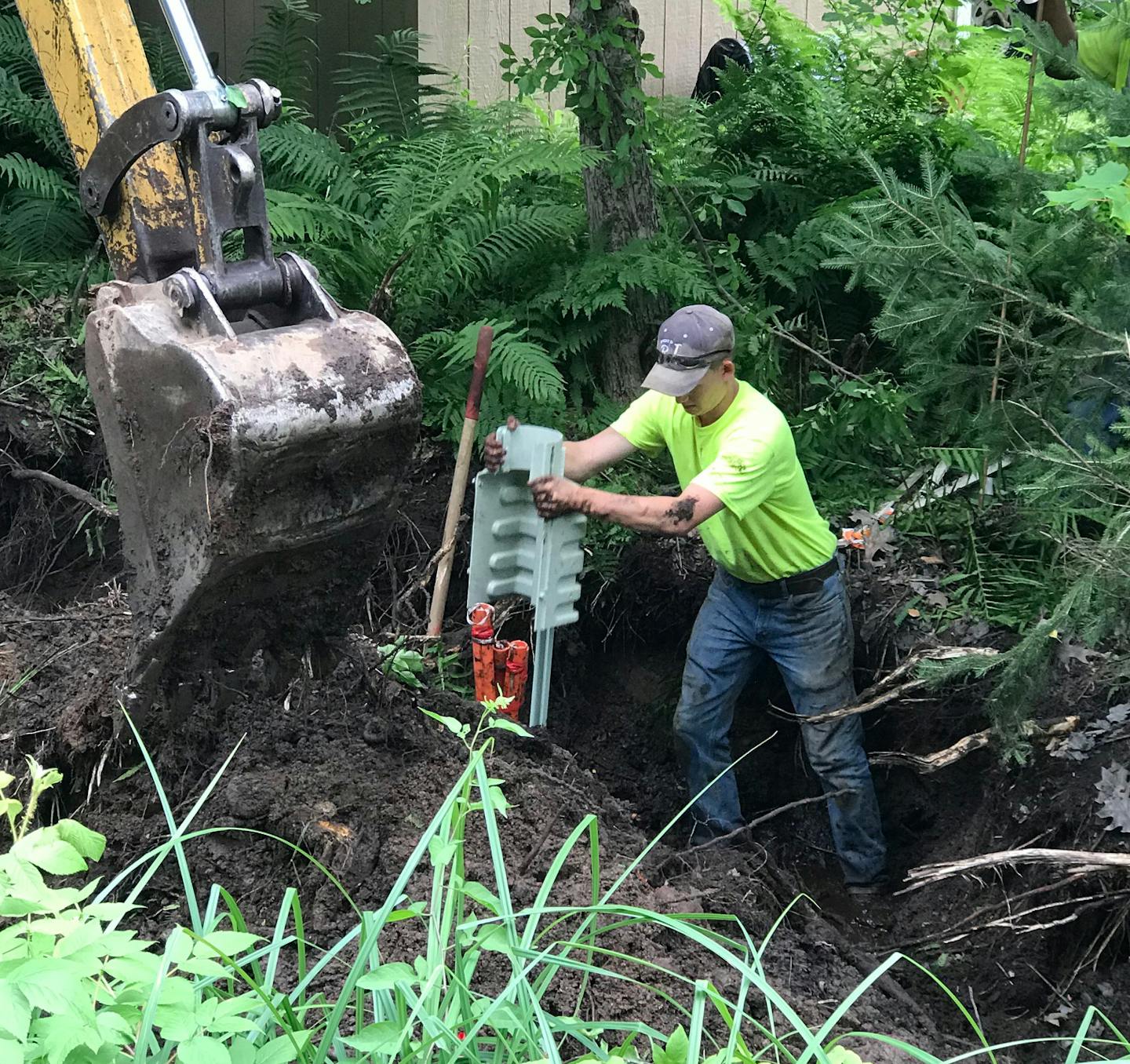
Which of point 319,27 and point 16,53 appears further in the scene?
point 319,27

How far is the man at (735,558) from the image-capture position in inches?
152

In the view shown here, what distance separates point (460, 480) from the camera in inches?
164

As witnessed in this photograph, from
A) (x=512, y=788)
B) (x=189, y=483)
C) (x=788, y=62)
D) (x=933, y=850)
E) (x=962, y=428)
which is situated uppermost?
(x=788, y=62)

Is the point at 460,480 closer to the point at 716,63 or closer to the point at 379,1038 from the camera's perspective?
the point at 379,1038

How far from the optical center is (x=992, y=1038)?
3.49 meters

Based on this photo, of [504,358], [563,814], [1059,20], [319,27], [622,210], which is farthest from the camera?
[319,27]

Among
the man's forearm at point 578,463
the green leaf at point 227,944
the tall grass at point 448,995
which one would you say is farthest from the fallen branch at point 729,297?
the green leaf at point 227,944

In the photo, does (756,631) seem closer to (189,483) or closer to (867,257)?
(867,257)

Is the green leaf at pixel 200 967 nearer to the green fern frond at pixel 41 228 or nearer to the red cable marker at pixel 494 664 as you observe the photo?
the red cable marker at pixel 494 664

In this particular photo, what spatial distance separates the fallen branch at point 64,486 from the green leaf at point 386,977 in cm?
315

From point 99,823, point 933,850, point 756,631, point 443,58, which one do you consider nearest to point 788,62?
point 443,58

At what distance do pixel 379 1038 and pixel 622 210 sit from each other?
4462 millimetres

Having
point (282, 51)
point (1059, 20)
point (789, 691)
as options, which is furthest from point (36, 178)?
point (1059, 20)

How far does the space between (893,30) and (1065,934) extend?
5730 mm
